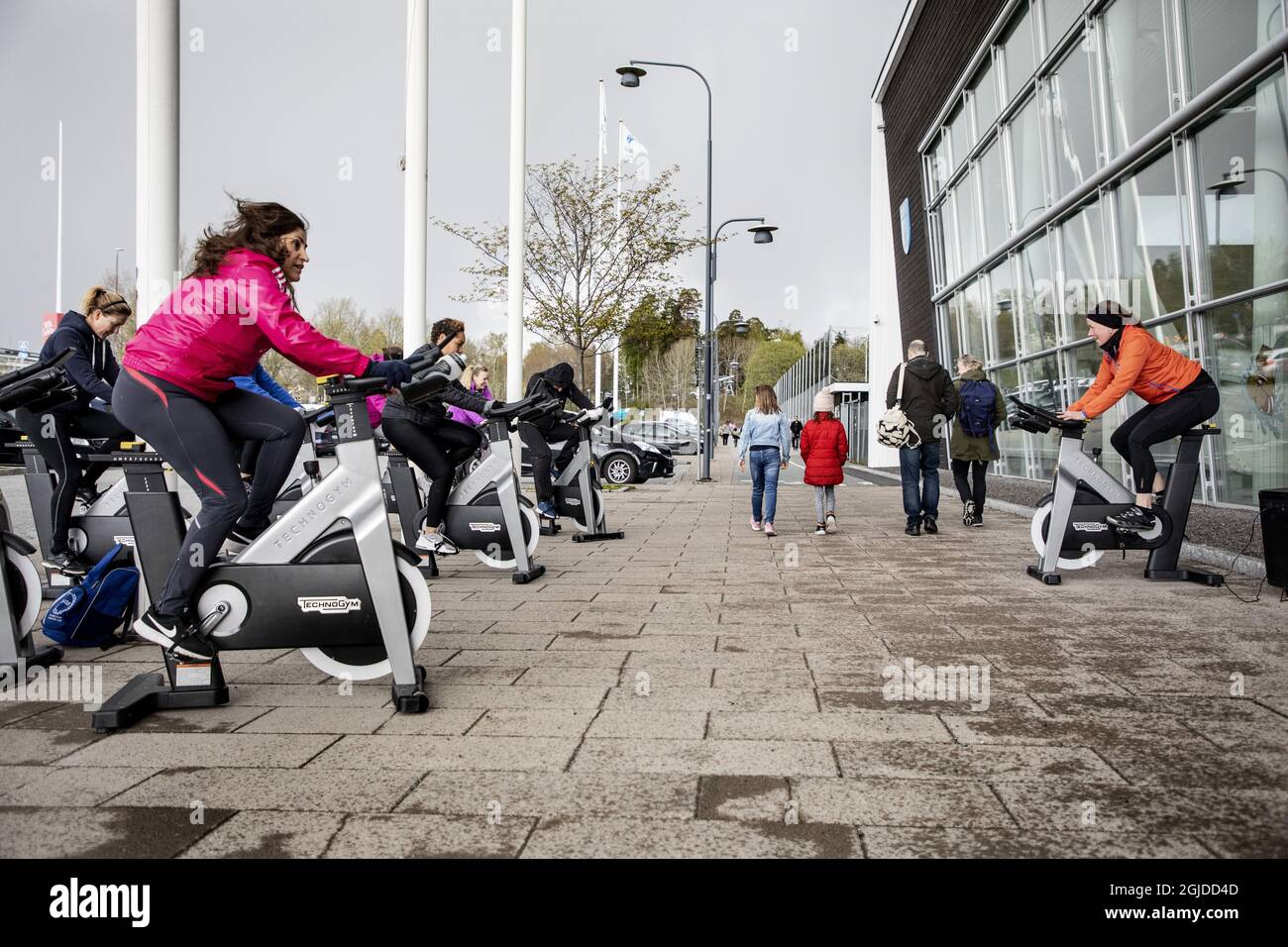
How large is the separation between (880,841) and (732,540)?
27.2 feet

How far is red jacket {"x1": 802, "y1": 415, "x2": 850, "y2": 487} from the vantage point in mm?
11734

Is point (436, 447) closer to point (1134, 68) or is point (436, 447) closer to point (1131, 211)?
point (1131, 211)

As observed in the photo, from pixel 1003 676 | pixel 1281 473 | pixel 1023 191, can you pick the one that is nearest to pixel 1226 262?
pixel 1281 473

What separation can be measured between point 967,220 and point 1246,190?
12066 millimetres

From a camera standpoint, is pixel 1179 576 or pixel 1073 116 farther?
pixel 1073 116

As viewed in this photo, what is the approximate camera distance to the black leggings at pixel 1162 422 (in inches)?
279

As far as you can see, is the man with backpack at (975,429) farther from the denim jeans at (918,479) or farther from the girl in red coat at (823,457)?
the girl in red coat at (823,457)

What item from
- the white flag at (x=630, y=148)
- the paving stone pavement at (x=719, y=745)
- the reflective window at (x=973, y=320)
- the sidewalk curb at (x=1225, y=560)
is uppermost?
the white flag at (x=630, y=148)

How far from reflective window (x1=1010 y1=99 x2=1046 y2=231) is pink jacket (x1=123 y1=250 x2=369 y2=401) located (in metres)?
14.1

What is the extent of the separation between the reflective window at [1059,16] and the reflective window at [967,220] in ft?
17.1

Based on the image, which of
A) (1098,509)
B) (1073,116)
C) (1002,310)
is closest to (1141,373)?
(1098,509)

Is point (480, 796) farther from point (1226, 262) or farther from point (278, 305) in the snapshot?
point (1226, 262)

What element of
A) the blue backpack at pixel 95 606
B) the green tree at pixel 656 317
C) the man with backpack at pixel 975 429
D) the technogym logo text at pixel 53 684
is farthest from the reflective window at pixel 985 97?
the technogym logo text at pixel 53 684
